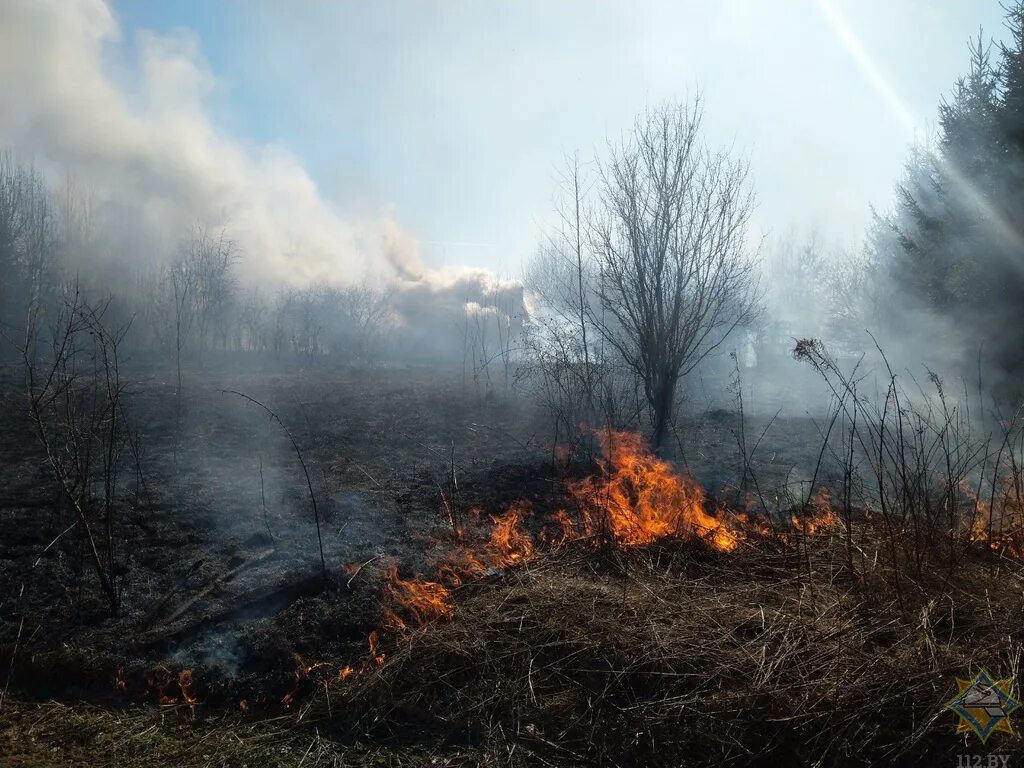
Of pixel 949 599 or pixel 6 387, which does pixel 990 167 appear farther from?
pixel 6 387

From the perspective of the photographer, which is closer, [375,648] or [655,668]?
[655,668]

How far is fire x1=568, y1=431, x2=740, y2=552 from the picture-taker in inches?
198

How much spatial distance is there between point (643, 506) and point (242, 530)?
3.51m

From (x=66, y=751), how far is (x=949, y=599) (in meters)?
4.54

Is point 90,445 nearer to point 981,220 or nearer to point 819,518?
point 819,518

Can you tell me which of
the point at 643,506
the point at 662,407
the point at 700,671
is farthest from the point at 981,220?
the point at 700,671

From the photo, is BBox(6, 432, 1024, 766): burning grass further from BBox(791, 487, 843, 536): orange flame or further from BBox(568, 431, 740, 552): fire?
BBox(568, 431, 740, 552): fire

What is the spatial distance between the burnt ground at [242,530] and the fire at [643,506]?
535 millimetres

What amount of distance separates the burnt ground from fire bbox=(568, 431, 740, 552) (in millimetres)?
535

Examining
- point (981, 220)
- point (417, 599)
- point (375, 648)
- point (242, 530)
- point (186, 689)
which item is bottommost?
point (186, 689)

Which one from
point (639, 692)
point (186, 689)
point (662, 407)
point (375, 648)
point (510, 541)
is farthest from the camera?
point (662, 407)

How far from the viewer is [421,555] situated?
4891 mm

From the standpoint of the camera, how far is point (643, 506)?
5754mm

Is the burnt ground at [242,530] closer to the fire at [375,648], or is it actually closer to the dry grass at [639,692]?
the fire at [375,648]
